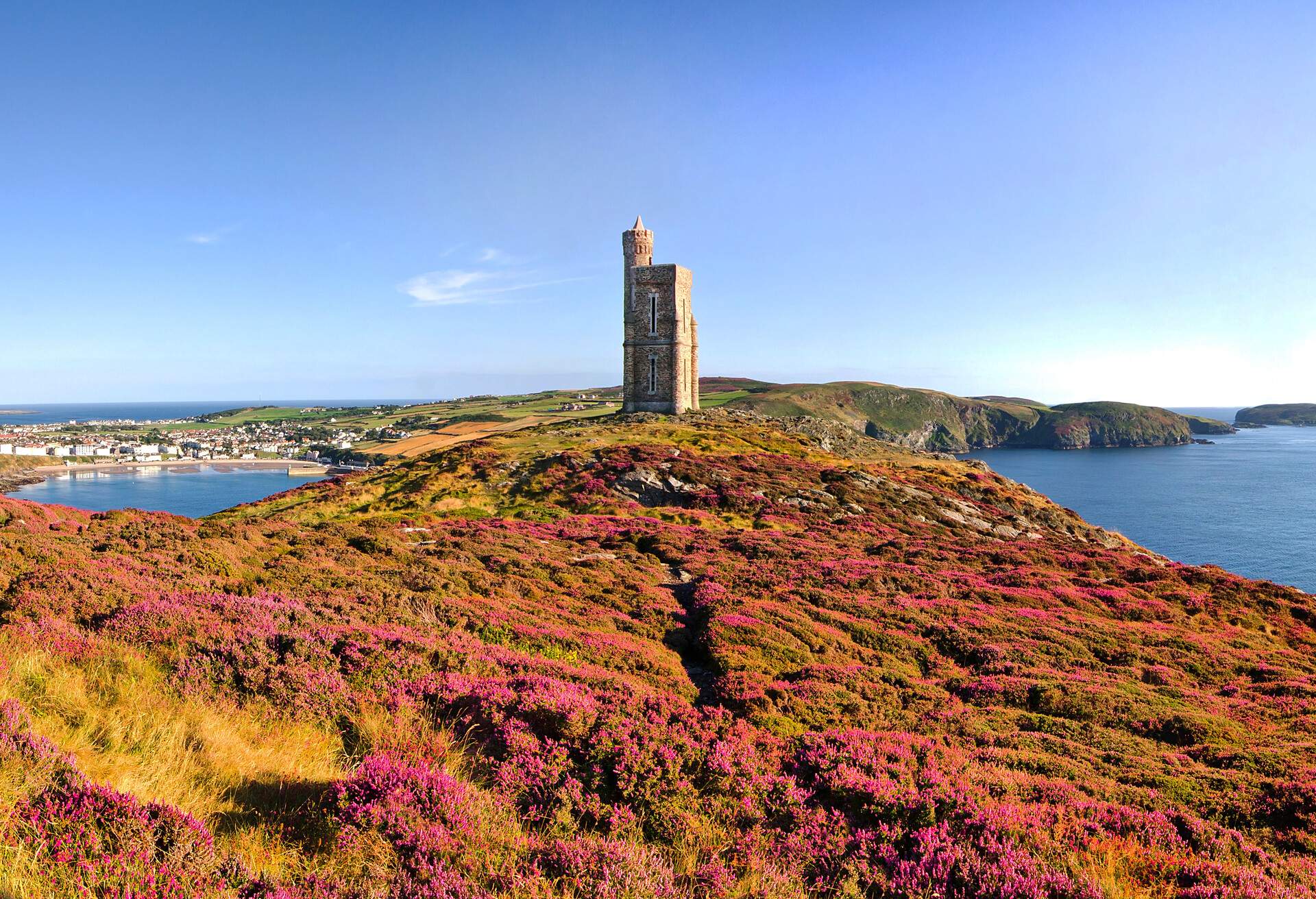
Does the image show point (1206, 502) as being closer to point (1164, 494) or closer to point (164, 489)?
point (1164, 494)

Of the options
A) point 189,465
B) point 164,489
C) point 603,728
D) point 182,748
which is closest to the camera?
point 182,748

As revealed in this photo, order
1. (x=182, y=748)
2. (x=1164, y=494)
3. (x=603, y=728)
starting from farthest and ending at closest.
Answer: (x=1164, y=494), (x=603, y=728), (x=182, y=748)

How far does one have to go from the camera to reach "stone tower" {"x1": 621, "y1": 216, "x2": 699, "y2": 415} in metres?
63.9

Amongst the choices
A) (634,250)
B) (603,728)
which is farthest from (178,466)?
(603,728)

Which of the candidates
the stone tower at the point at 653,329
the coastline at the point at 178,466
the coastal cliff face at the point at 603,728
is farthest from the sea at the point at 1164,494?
the coastal cliff face at the point at 603,728

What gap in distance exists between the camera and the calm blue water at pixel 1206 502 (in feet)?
223

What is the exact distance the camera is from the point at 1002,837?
6.22m

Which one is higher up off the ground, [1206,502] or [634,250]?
[634,250]

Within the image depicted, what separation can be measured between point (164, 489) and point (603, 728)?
161018mm

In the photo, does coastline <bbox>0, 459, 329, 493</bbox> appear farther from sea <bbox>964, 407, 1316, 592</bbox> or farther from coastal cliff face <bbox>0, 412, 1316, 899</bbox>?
sea <bbox>964, 407, 1316, 592</bbox>

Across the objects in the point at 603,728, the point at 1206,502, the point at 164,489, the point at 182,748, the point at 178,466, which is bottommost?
the point at 1206,502

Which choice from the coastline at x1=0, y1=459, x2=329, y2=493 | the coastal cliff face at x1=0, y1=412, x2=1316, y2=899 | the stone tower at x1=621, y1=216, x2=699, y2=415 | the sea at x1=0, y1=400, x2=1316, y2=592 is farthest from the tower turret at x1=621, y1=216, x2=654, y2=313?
the coastline at x1=0, y1=459, x2=329, y2=493

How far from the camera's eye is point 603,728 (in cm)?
731

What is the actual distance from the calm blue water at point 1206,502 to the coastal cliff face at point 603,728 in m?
63.9
